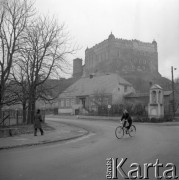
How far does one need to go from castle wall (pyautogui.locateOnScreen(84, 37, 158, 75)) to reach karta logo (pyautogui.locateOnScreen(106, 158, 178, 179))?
89967 mm

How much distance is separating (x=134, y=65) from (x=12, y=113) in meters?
82.9

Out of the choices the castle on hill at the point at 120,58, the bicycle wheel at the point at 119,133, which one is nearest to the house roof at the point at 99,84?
the castle on hill at the point at 120,58

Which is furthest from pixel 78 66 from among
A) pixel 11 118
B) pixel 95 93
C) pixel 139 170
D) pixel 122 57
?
pixel 139 170

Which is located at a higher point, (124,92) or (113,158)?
(124,92)

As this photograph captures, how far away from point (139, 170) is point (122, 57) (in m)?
103

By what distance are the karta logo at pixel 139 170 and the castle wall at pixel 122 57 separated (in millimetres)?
89967

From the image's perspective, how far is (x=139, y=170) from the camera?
25.4ft

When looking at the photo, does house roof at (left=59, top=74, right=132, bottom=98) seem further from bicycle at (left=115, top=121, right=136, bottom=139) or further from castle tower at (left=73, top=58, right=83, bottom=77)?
castle tower at (left=73, top=58, right=83, bottom=77)

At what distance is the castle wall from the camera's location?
336 feet

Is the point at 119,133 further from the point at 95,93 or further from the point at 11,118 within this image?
the point at 95,93

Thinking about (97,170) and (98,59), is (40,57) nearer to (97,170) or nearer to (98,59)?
(97,170)

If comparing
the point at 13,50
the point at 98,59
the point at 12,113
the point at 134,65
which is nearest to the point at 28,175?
the point at 13,50

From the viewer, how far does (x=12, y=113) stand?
77.3 ft

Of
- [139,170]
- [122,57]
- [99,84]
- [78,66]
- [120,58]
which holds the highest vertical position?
[122,57]
